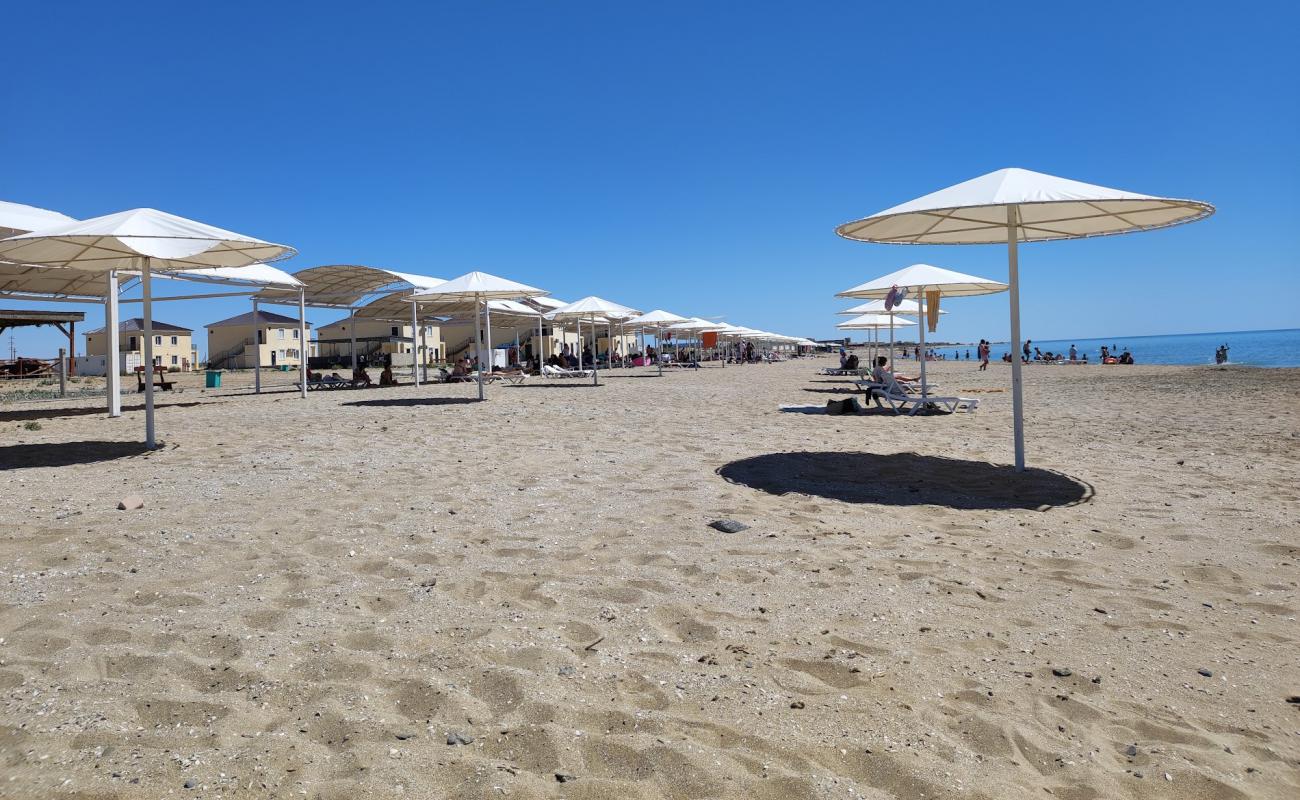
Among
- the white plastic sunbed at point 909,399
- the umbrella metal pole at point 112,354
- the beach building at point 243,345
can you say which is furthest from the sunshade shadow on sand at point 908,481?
the beach building at point 243,345

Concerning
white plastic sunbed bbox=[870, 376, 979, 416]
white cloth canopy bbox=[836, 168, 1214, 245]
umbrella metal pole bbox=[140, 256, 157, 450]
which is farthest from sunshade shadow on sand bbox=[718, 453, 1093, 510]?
umbrella metal pole bbox=[140, 256, 157, 450]

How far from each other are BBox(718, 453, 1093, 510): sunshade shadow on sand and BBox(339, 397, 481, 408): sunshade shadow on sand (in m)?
7.70

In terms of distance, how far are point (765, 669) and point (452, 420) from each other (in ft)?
25.6

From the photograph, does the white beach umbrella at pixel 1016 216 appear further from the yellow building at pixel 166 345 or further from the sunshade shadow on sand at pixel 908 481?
the yellow building at pixel 166 345

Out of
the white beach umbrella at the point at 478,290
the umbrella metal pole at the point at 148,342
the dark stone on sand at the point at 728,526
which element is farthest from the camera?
the white beach umbrella at the point at 478,290

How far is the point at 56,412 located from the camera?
1173cm

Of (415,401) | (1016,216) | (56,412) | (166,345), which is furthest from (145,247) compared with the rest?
(166,345)

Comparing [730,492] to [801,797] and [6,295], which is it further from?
[6,295]

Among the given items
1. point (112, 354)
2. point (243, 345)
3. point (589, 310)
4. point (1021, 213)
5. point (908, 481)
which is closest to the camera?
point (908, 481)

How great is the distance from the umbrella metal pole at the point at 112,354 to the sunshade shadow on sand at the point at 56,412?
34cm

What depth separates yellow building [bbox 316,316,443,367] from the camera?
49062 millimetres

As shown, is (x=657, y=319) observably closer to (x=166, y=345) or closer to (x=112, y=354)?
(x=112, y=354)

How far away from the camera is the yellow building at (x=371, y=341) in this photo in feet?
161

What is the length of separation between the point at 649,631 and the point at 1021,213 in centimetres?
517
